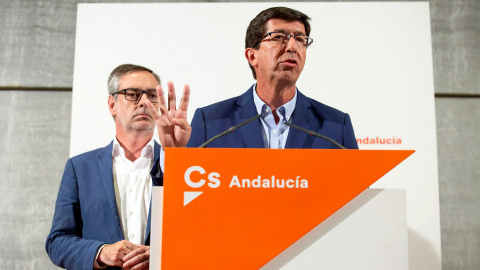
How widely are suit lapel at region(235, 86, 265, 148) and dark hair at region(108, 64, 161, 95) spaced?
0.58 m

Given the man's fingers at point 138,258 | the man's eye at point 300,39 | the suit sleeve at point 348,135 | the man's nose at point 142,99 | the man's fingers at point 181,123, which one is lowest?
the man's fingers at point 138,258

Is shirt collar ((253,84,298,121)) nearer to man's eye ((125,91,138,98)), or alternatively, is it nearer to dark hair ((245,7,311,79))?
dark hair ((245,7,311,79))

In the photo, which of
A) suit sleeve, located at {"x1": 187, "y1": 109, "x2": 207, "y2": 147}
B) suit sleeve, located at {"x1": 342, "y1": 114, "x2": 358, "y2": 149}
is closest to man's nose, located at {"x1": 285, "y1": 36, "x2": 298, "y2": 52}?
suit sleeve, located at {"x1": 342, "y1": 114, "x2": 358, "y2": 149}

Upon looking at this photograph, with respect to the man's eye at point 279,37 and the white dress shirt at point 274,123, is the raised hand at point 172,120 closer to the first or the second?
the white dress shirt at point 274,123

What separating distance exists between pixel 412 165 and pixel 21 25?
114 inches

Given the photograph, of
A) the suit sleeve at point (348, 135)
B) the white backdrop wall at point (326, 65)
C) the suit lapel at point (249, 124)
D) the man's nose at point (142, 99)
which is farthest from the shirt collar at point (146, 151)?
the suit sleeve at point (348, 135)

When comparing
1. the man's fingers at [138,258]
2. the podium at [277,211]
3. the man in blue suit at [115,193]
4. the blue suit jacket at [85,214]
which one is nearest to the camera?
the podium at [277,211]

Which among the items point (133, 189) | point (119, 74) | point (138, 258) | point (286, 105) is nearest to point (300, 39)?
point (286, 105)

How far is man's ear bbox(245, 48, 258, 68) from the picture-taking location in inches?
118

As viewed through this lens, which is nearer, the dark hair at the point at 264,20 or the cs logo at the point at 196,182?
the cs logo at the point at 196,182

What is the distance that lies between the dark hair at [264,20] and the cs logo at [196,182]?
5.49 ft

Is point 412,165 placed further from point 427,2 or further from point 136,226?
point 136,226

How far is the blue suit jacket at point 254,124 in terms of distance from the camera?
2.61m

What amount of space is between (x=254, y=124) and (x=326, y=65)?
30.6 inches
